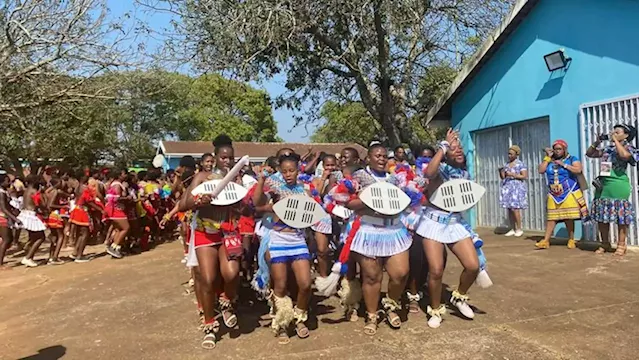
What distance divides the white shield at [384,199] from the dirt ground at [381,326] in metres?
1.12

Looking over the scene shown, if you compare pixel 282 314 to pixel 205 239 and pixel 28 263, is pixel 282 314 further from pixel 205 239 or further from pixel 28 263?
pixel 28 263

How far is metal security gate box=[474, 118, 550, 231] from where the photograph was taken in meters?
9.70

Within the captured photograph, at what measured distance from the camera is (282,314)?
14.9ft

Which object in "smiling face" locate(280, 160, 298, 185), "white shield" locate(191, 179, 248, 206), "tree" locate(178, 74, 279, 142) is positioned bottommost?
"white shield" locate(191, 179, 248, 206)

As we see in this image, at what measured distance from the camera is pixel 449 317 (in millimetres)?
5020

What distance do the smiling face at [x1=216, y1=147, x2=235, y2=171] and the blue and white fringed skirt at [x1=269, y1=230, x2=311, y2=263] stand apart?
0.80 meters

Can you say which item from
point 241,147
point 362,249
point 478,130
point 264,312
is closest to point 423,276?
point 362,249

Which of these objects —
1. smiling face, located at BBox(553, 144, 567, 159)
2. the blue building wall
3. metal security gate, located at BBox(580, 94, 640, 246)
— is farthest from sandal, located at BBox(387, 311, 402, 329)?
the blue building wall

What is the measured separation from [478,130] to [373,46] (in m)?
2.95

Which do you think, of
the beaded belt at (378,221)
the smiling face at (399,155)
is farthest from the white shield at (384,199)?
the smiling face at (399,155)

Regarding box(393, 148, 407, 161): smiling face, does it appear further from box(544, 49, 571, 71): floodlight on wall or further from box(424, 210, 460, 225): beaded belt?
box(544, 49, 571, 71): floodlight on wall

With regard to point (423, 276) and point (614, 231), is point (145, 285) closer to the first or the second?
point (423, 276)

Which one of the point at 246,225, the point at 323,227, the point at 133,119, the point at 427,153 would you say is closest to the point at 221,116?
the point at 133,119

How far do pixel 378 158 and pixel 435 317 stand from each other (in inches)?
60.5
